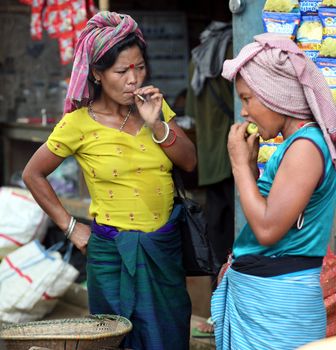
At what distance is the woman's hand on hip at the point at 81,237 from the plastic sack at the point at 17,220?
2539 millimetres

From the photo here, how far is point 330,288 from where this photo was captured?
3.83m

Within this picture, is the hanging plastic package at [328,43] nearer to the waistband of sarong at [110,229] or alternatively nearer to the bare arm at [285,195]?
the waistband of sarong at [110,229]

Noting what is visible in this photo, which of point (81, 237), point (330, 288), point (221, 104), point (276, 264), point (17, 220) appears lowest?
point (17, 220)

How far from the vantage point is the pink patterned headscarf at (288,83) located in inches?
106

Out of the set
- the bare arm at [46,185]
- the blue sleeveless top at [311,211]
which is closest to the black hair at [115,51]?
the bare arm at [46,185]

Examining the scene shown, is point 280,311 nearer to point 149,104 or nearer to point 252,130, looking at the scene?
point 252,130

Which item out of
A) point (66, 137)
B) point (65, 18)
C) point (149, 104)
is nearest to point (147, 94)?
point (149, 104)

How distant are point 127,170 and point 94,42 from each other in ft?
1.88

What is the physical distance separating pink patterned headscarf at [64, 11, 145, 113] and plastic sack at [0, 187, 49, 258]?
9.54ft

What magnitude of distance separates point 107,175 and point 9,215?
295 cm

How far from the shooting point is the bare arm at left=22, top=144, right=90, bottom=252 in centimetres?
378

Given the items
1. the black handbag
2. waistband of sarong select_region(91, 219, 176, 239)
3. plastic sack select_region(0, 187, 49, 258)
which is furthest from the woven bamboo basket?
plastic sack select_region(0, 187, 49, 258)

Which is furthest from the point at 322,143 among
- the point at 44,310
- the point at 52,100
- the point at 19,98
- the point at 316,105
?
the point at 19,98

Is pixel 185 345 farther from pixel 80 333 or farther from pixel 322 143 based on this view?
pixel 322 143
